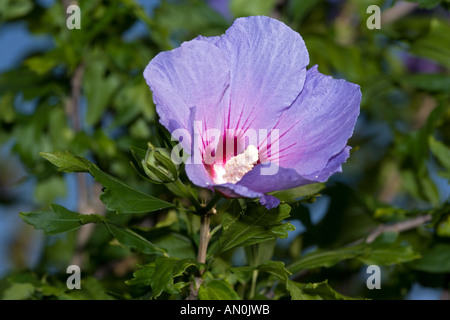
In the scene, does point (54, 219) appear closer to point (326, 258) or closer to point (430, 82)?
point (326, 258)

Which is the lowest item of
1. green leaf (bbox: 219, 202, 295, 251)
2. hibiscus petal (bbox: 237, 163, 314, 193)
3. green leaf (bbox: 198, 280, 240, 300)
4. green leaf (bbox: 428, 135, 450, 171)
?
green leaf (bbox: 198, 280, 240, 300)

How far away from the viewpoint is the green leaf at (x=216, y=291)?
101cm

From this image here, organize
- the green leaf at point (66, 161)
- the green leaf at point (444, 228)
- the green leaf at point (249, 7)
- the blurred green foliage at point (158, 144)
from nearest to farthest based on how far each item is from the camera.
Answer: the green leaf at point (66, 161)
the blurred green foliage at point (158, 144)
the green leaf at point (444, 228)
the green leaf at point (249, 7)

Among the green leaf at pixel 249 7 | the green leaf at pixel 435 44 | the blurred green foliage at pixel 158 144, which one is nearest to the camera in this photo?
the blurred green foliage at pixel 158 144

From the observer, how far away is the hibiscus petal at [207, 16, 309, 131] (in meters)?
0.98

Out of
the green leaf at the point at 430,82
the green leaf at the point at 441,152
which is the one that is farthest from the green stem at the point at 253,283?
the green leaf at the point at 430,82

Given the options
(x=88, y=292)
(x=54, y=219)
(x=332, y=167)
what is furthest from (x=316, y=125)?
(x=88, y=292)

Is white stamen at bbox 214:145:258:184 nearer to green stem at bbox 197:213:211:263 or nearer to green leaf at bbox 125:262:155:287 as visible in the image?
green stem at bbox 197:213:211:263

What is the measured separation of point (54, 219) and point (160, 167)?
0.23 metres

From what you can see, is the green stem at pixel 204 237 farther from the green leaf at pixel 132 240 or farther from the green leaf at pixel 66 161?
the green leaf at pixel 66 161

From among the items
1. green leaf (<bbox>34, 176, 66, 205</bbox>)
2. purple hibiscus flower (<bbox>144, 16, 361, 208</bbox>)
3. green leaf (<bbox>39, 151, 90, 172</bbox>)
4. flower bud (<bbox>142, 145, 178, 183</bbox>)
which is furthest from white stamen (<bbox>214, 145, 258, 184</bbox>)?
green leaf (<bbox>34, 176, 66, 205</bbox>)

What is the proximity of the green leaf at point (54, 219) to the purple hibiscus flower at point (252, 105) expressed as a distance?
25 centimetres

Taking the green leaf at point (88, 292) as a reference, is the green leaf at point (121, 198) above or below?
above

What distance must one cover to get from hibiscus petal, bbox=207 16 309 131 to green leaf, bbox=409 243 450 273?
0.65m
